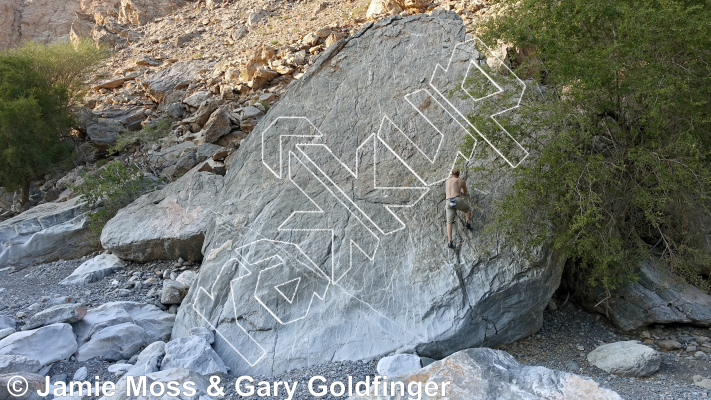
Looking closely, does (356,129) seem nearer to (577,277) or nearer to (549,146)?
(549,146)

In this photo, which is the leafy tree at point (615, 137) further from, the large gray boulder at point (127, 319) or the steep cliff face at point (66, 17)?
the steep cliff face at point (66, 17)

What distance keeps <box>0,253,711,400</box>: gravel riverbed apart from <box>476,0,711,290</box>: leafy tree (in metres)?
0.73

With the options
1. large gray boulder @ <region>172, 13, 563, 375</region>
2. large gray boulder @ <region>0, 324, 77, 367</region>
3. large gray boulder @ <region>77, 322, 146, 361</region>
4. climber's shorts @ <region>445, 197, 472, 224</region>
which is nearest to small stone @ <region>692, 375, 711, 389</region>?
large gray boulder @ <region>172, 13, 563, 375</region>

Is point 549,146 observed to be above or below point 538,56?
below

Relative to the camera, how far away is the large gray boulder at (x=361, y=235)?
5.80 meters

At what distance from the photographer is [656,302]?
6.35 metres

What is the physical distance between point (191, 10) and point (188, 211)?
19723 mm

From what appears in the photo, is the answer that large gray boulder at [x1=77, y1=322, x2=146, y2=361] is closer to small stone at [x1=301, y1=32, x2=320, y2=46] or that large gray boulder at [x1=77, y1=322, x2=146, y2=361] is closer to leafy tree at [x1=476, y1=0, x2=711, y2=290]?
leafy tree at [x1=476, y1=0, x2=711, y2=290]

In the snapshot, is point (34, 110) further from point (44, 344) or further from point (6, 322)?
point (44, 344)

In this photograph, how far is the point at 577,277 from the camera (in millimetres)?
6965

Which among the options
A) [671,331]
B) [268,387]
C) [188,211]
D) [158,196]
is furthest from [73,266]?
[671,331]

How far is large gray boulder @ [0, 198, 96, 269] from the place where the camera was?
950 cm

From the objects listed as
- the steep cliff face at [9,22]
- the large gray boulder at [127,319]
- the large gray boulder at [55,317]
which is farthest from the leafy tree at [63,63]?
the large gray boulder at [55,317]

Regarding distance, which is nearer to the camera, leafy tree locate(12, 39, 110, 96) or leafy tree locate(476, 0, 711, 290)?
leafy tree locate(476, 0, 711, 290)
